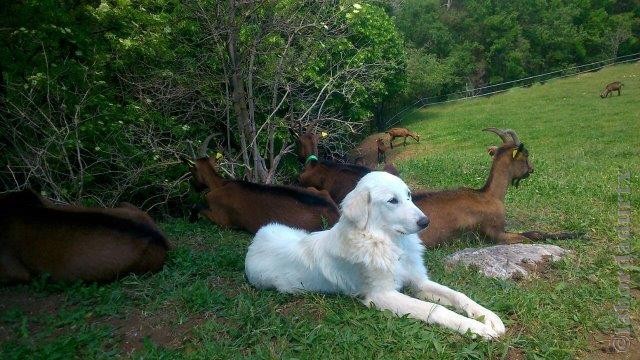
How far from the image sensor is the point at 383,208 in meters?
4.42

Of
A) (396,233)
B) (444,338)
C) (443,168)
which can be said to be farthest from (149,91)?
(444,338)

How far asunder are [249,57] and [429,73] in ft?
94.8

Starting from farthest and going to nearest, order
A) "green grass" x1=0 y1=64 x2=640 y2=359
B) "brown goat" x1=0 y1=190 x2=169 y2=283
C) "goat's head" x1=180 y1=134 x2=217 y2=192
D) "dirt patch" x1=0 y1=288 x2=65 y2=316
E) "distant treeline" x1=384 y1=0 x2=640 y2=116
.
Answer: "distant treeline" x1=384 y1=0 x2=640 y2=116 → "goat's head" x1=180 y1=134 x2=217 y2=192 → "brown goat" x1=0 y1=190 x2=169 y2=283 → "dirt patch" x1=0 y1=288 x2=65 y2=316 → "green grass" x1=0 y1=64 x2=640 y2=359

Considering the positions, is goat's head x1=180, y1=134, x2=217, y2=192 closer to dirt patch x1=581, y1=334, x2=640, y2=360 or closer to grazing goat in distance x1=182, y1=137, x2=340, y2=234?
grazing goat in distance x1=182, y1=137, x2=340, y2=234

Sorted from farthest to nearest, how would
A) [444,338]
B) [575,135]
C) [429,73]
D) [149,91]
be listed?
[429,73] < [575,135] < [149,91] < [444,338]

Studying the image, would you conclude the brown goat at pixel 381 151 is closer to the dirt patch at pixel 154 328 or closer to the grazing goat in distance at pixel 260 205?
the grazing goat in distance at pixel 260 205

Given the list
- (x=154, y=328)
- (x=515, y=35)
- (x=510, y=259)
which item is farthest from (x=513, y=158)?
(x=515, y=35)

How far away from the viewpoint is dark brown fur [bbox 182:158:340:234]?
740 centimetres

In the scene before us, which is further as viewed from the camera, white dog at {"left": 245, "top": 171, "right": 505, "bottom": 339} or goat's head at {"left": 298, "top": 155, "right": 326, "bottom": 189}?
goat's head at {"left": 298, "top": 155, "right": 326, "bottom": 189}

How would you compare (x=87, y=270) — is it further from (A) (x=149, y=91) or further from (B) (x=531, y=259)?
(A) (x=149, y=91)

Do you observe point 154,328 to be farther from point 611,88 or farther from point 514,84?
point 514,84

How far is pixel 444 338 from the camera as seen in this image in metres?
3.86

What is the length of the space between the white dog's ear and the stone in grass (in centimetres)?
143

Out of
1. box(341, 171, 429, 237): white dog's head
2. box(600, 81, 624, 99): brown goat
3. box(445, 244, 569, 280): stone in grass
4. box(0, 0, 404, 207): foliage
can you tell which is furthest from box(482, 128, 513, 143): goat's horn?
box(600, 81, 624, 99): brown goat
